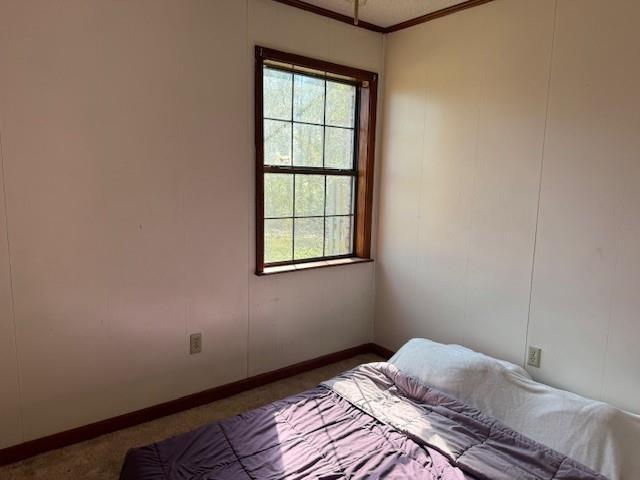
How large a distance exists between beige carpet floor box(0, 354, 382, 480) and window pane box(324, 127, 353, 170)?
156 cm

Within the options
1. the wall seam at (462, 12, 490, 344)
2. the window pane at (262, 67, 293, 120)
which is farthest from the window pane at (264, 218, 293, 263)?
the wall seam at (462, 12, 490, 344)

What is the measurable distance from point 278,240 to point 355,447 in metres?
1.48

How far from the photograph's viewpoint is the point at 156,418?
2463mm

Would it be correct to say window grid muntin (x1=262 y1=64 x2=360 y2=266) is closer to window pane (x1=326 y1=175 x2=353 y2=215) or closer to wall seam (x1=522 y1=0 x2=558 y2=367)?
window pane (x1=326 y1=175 x2=353 y2=215)

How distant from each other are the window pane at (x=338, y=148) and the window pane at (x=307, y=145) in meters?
0.07

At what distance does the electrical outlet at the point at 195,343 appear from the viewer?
2.57m

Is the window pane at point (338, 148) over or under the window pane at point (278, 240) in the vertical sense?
over

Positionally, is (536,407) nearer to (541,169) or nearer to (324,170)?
(541,169)

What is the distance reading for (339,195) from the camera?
3273mm

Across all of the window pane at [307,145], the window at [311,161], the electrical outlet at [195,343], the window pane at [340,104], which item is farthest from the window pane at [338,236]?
the electrical outlet at [195,343]

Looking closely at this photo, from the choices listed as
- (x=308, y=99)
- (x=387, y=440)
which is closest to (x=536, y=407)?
(x=387, y=440)

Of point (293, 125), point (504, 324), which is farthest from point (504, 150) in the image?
point (293, 125)

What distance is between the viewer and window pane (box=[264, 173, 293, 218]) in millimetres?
2850

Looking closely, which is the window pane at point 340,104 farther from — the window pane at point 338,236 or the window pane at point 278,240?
the window pane at point 278,240
